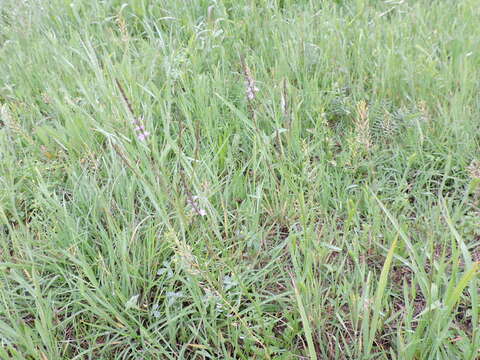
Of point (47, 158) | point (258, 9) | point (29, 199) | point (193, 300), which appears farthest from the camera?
point (258, 9)

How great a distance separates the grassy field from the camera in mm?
1388

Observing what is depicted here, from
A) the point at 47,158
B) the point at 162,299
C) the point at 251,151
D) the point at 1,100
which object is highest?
the point at 1,100

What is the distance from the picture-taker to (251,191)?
1.81 m

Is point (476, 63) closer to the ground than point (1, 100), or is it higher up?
closer to the ground

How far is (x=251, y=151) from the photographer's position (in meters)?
2.01

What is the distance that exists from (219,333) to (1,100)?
187cm

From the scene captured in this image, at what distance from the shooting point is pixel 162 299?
5.20 feet

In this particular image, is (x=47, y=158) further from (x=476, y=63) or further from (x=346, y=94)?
(x=476, y=63)

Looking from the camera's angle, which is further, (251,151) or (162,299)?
(251,151)

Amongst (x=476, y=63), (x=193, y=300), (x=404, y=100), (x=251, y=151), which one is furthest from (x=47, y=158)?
(x=476, y=63)

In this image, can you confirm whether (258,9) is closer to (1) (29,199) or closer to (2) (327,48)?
(2) (327,48)

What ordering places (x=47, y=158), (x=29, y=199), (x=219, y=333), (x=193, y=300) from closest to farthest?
(x=219, y=333), (x=193, y=300), (x=29, y=199), (x=47, y=158)

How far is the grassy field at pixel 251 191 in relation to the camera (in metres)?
1.39

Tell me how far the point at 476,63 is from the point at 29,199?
2.18 meters
